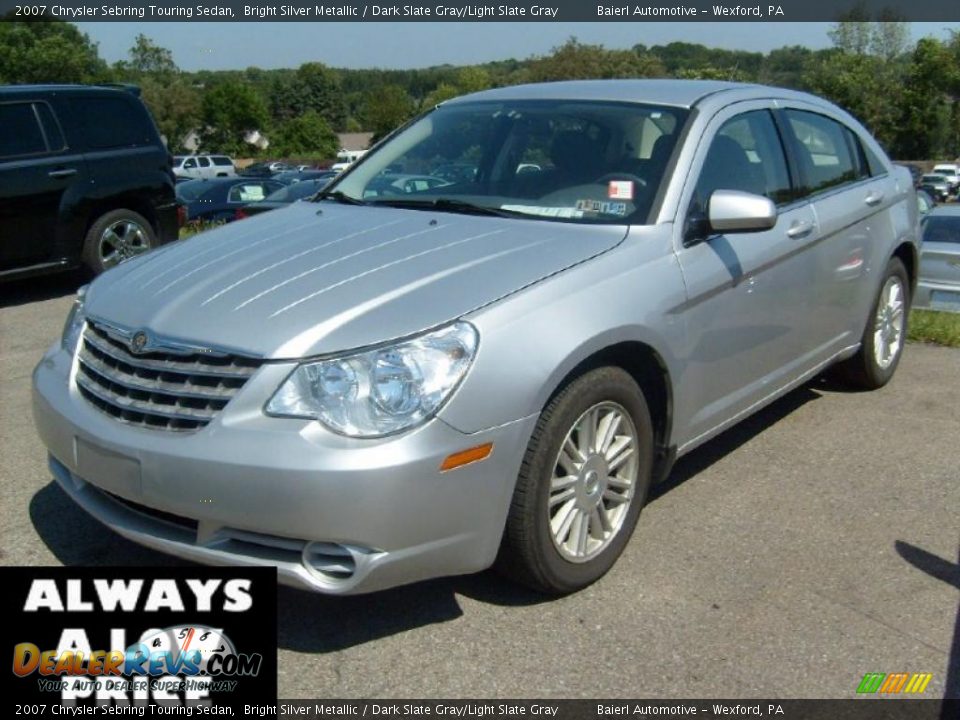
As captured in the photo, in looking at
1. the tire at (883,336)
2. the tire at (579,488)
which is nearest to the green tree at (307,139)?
the tire at (883,336)

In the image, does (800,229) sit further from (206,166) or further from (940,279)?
(206,166)

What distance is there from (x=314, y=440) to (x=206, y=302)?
70 centimetres

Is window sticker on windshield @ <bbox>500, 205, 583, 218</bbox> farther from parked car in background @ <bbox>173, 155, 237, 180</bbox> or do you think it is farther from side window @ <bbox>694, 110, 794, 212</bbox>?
parked car in background @ <bbox>173, 155, 237, 180</bbox>

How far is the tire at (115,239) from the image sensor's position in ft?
28.8

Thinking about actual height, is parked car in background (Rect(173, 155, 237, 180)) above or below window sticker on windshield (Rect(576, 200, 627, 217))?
below

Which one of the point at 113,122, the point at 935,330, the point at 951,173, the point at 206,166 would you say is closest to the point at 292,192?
the point at 113,122

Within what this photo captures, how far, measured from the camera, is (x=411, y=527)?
117 inches

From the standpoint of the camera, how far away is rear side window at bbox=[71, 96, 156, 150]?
8.98 m

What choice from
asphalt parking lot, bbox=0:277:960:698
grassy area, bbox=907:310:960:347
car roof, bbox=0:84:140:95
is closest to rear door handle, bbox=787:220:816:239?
asphalt parking lot, bbox=0:277:960:698

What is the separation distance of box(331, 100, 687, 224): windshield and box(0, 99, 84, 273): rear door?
4393 millimetres

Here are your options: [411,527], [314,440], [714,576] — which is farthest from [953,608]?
[314,440]

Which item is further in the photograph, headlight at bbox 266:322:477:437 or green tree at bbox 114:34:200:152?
green tree at bbox 114:34:200:152

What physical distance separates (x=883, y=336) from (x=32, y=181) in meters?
6.40

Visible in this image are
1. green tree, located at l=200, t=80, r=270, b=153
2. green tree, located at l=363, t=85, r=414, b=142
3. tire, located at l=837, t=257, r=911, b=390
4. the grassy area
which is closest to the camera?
tire, located at l=837, t=257, r=911, b=390
